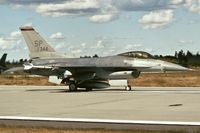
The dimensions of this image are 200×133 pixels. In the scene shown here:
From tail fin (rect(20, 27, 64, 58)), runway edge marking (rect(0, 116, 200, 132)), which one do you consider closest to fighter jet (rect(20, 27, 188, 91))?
tail fin (rect(20, 27, 64, 58))

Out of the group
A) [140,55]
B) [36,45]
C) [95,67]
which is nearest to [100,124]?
[140,55]

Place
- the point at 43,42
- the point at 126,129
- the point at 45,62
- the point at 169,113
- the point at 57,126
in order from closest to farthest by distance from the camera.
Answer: the point at 126,129
the point at 57,126
the point at 169,113
the point at 45,62
the point at 43,42

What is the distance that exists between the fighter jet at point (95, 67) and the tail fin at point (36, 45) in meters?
0.32

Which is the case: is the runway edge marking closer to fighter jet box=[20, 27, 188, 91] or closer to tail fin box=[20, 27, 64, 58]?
fighter jet box=[20, 27, 188, 91]

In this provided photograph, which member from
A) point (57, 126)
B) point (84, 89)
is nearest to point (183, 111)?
point (57, 126)

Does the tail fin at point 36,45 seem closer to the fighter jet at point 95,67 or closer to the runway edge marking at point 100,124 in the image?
the fighter jet at point 95,67

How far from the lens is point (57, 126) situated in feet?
38.3

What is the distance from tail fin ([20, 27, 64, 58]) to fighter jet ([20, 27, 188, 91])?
318 mm

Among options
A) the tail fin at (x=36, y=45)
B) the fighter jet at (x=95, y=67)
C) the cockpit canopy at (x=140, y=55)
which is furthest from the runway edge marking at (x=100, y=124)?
the tail fin at (x=36, y=45)

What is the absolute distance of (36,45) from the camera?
31.9m

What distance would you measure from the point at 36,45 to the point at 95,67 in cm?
559

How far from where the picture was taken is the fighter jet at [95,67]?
89.7ft

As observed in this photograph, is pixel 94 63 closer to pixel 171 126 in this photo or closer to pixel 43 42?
pixel 43 42

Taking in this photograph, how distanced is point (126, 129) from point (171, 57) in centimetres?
1917
